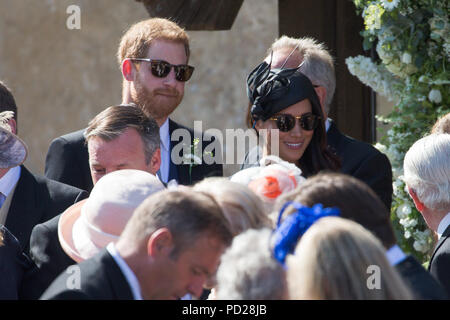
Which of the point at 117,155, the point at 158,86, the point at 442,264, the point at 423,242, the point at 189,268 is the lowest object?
the point at 423,242

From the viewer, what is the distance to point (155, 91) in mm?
4066

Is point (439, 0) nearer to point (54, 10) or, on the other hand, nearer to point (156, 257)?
point (156, 257)

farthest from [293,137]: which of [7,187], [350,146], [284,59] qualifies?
[7,187]

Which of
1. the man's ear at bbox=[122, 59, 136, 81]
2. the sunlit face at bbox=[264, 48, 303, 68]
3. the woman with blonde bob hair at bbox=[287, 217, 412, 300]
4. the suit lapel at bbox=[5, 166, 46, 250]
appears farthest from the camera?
the man's ear at bbox=[122, 59, 136, 81]

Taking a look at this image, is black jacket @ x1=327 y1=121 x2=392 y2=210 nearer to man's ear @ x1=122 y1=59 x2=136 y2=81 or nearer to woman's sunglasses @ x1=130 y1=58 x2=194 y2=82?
woman's sunglasses @ x1=130 y1=58 x2=194 y2=82

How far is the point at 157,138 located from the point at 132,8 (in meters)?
3.01

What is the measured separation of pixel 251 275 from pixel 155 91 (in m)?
2.18

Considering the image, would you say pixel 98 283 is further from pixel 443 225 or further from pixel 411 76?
pixel 411 76

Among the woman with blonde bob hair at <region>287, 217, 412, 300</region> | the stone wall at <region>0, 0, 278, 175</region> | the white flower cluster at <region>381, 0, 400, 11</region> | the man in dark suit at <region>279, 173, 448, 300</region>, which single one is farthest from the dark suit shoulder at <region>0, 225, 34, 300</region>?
the stone wall at <region>0, 0, 278, 175</region>

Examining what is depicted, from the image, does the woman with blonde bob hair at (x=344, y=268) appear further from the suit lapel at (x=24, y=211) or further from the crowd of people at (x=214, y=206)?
the suit lapel at (x=24, y=211)

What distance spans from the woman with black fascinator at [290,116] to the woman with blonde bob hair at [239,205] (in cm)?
103

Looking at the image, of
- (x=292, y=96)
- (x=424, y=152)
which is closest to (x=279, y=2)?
(x=292, y=96)

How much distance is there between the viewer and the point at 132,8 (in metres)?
6.40

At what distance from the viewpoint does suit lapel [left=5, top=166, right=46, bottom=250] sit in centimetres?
342
